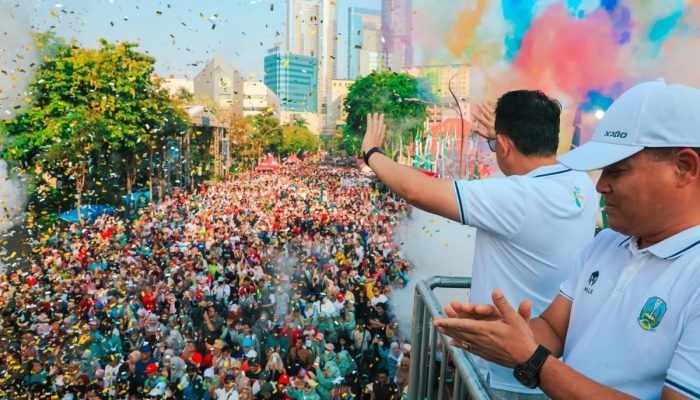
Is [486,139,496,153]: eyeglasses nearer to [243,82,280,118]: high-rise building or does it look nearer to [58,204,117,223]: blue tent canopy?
[243,82,280,118]: high-rise building

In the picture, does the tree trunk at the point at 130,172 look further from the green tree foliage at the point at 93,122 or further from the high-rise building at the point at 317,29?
the high-rise building at the point at 317,29

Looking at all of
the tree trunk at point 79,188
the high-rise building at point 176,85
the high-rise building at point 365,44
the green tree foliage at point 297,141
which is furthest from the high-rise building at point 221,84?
the tree trunk at point 79,188

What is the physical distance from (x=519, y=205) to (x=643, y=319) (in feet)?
2.00

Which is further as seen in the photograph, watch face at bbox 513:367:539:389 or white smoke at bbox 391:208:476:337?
white smoke at bbox 391:208:476:337

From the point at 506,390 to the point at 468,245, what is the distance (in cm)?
869

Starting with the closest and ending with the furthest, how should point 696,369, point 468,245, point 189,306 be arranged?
point 696,369 < point 189,306 < point 468,245

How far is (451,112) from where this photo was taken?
13.2 m

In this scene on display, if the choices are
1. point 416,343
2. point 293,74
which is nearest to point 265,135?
point 293,74

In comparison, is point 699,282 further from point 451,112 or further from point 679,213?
point 451,112

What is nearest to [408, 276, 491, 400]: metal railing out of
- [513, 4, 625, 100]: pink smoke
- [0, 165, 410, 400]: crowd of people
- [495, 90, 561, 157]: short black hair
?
[495, 90, 561, 157]: short black hair

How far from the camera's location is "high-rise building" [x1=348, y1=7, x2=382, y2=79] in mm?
9730

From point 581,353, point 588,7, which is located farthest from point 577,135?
point 581,353

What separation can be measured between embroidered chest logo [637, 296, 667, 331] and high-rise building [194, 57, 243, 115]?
9507 millimetres

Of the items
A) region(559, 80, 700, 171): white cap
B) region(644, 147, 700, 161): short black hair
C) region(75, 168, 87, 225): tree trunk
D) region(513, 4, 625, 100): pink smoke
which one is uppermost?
region(513, 4, 625, 100): pink smoke
